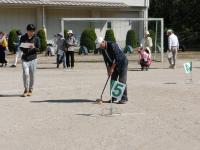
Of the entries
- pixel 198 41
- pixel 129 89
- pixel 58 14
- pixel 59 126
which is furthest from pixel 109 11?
pixel 59 126

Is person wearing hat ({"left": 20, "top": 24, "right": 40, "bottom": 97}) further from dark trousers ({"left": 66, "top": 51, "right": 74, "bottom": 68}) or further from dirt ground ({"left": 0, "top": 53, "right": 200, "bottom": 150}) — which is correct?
dark trousers ({"left": 66, "top": 51, "right": 74, "bottom": 68})

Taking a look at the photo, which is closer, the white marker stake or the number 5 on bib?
the number 5 on bib

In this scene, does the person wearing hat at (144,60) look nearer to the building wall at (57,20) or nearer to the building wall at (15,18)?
the building wall at (57,20)

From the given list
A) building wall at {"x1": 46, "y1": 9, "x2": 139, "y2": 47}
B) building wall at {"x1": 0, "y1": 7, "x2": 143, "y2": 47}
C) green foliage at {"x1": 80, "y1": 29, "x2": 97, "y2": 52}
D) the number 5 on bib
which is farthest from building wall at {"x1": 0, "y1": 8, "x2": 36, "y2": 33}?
the number 5 on bib

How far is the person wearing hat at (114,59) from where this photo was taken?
44.3 ft

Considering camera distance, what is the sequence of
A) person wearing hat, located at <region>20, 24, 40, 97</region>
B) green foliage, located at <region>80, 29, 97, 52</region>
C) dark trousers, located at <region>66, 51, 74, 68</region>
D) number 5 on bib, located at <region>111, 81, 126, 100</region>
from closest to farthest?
1. number 5 on bib, located at <region>111, 81, 126, 100</region>
2. person wearing hat, located at <region>20, 24, 40, 97</region>
3. dark trousers, located at <region>66, 51, 74, 68</region>
4. green foliage, located at <region>80, 29, 97, 52</region>

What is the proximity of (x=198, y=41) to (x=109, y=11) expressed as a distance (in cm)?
835

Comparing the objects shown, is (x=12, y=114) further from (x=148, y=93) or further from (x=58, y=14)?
(x=58, y=14)

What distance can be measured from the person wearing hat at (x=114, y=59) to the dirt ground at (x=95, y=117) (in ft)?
2.41

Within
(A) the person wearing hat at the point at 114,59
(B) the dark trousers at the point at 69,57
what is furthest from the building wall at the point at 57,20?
(A) the person wearing hat at the point at 114,59

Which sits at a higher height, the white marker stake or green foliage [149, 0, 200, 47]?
green foliage [149, 0, 200, 47]

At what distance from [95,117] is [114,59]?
2255mm

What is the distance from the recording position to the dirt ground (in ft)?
30.3

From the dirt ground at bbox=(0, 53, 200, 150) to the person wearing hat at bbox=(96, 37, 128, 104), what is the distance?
734 millimetres
